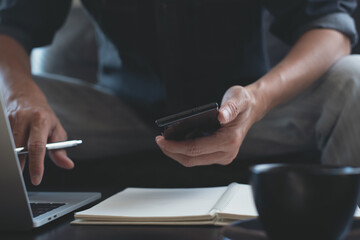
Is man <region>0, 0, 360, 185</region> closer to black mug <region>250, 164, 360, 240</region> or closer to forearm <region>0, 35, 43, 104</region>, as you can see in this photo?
forearm <region>0, 35, 43, 104</region>

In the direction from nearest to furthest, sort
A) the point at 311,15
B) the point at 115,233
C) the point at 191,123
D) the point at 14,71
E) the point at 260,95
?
1. the point at 115,233
2. the point at 191,123
3. the point at 260,95
4. the point at 14,71
5. the point at 311,15

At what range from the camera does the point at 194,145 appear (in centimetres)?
70

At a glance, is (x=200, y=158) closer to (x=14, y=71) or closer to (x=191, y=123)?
(x=191, y=123)

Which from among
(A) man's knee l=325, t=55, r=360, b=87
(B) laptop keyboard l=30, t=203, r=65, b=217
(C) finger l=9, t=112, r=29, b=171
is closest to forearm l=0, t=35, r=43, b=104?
(C) finger l=9, t=112, r=29, b=171

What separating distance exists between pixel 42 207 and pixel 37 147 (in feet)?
0.34

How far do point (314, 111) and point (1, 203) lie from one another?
763 millimetres

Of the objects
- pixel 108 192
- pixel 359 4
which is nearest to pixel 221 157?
pixel 108 192

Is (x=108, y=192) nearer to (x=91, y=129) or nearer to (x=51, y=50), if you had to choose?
(x=91, y=129)

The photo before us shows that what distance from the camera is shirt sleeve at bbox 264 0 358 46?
42.8 inches

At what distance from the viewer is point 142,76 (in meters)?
1.28

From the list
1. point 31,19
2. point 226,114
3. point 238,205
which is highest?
point 31,19

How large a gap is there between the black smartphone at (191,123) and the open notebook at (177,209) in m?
0.10

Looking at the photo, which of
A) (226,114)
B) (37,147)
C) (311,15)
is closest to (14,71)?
(37,147)

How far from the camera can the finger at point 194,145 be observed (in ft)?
2.29
